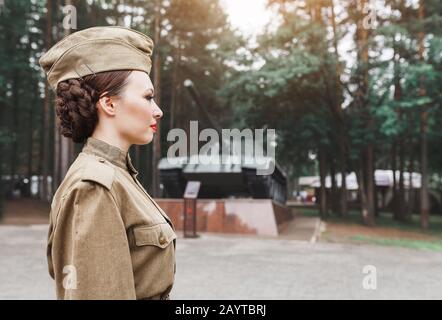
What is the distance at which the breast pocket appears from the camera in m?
1.47

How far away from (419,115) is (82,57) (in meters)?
18.7

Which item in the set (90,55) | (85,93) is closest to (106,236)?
(85,93)

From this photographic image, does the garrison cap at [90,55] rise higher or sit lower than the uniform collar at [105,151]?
higher

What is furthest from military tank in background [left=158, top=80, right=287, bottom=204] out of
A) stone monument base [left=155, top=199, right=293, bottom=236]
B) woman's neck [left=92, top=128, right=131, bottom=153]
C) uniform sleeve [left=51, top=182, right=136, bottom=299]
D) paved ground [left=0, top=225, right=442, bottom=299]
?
uniform sleeve [left=51, top=182, right=136, bottom=299]

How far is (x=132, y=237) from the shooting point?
1.47 m

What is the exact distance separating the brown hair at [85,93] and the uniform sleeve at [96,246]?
28 cm

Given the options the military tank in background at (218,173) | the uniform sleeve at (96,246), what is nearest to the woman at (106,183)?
the uniform sleeve at (96,246)

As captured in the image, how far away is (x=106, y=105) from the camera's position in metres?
1.54

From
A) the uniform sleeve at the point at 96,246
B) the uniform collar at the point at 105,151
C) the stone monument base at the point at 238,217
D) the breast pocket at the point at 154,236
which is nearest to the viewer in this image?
the uniform sleeve at the point at 96,246

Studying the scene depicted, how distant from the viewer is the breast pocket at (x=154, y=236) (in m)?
1.47

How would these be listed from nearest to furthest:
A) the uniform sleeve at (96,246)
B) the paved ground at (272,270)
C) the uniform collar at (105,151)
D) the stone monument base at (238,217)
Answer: the uniform sleeve at (96,246)
the uniform collar at (105,151)
the paved ground at (272,270)
the stone monument base at (238,217)

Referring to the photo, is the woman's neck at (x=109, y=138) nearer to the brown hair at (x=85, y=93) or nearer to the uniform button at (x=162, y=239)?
the brown hair at (x=85, y=93)

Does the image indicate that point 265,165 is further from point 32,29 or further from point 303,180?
point 303,180

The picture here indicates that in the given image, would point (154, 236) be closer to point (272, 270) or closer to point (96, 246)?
point (96, 246)
